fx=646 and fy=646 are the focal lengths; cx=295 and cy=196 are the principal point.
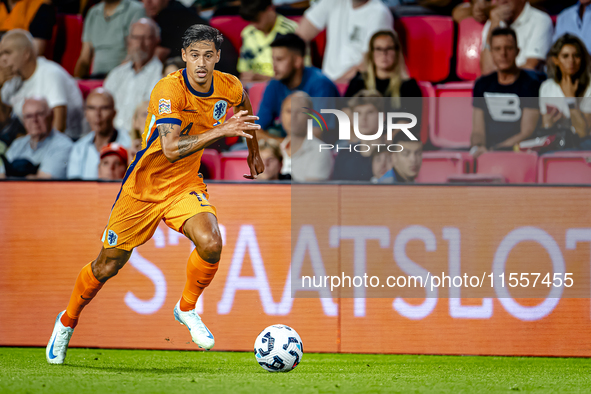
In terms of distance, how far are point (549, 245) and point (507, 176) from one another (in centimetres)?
80

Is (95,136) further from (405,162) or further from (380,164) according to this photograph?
(405,162)

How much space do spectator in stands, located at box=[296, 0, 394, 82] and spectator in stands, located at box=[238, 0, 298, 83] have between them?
0.85 feet

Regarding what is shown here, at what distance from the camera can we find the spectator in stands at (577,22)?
653 centimetres

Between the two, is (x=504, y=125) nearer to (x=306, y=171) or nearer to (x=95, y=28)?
(x=306, y=171)

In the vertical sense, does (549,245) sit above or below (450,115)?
below

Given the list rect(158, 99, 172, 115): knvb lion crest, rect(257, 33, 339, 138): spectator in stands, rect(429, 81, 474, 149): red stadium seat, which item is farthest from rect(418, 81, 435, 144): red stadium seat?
rect(158, 99, 172, 115): knvb lion crest

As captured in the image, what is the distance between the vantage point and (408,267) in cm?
548

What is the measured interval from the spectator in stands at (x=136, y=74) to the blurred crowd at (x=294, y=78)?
0.04 feet

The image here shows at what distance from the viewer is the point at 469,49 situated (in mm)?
7020

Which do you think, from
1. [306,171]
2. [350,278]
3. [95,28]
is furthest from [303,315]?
[95,28]

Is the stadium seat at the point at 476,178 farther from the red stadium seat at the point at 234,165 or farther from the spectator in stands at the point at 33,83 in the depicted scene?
the spectator in stands at the point at 33,83

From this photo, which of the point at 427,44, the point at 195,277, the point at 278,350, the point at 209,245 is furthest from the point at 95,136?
the point at 427,44

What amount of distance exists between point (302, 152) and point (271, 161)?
1.06 feet

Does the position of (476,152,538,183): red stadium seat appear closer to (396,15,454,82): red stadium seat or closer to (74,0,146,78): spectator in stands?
(396,15,454,82): red stadium seat
